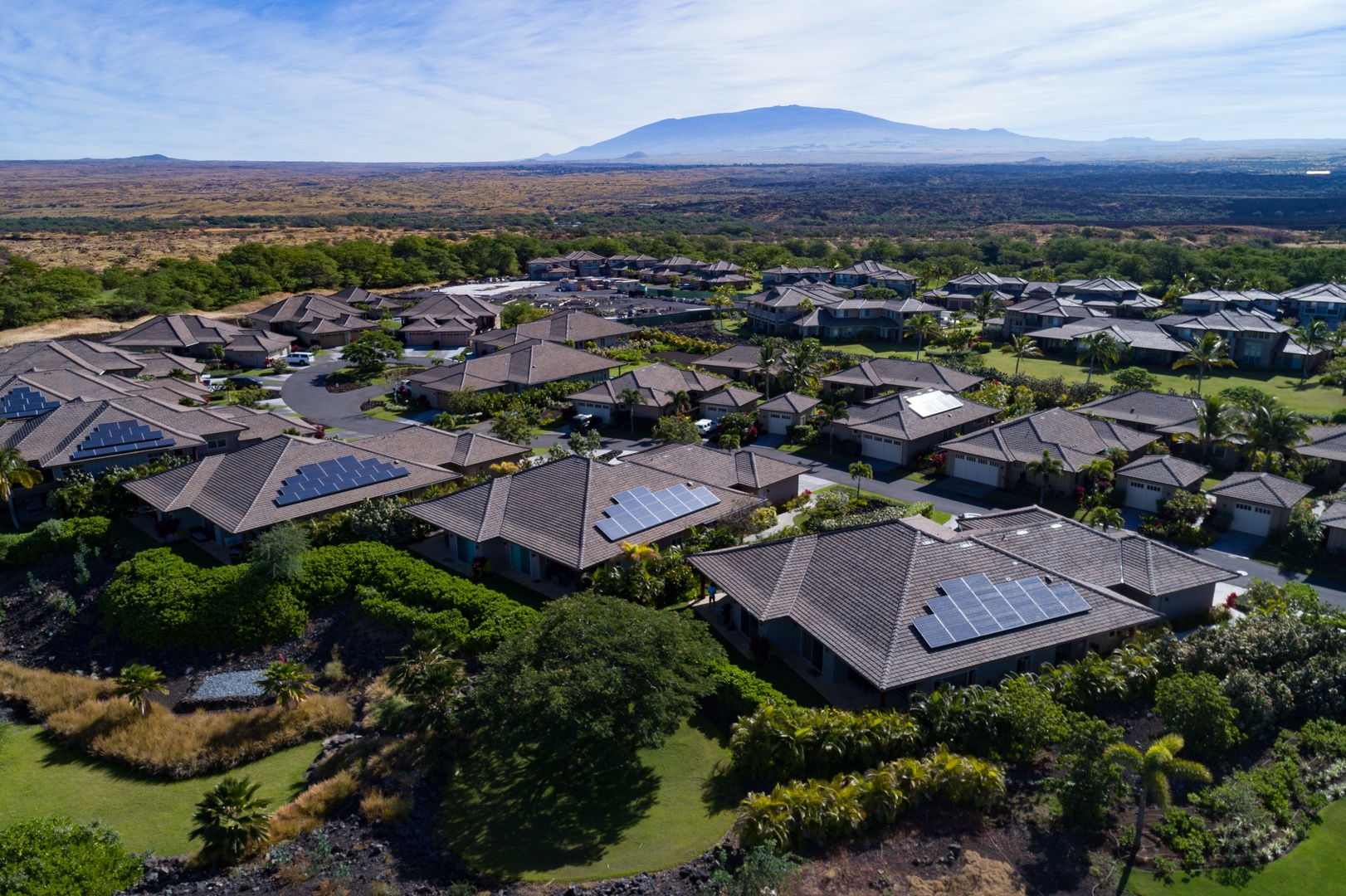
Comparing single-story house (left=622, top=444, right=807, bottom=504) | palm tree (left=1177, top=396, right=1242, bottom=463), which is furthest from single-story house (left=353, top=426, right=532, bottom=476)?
palm tree (left=1177, top=396, right=1242, bottom=463)

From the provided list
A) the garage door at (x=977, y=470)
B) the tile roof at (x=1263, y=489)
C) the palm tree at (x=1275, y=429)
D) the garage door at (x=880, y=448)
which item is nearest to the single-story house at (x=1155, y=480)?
the tile roof at (x=1263, y=489)

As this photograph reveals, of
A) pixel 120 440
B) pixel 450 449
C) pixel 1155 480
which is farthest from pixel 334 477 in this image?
pixel 1155 480

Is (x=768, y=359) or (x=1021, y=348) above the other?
(x=768, y=359)

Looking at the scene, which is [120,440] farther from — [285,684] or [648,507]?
[648,507]

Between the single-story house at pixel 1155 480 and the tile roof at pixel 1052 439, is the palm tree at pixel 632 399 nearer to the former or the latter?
the tile roof at pixel 1052 439

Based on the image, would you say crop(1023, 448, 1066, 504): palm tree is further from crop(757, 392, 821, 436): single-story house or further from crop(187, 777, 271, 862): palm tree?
crop(187, 777, 271, 862): palm tree
